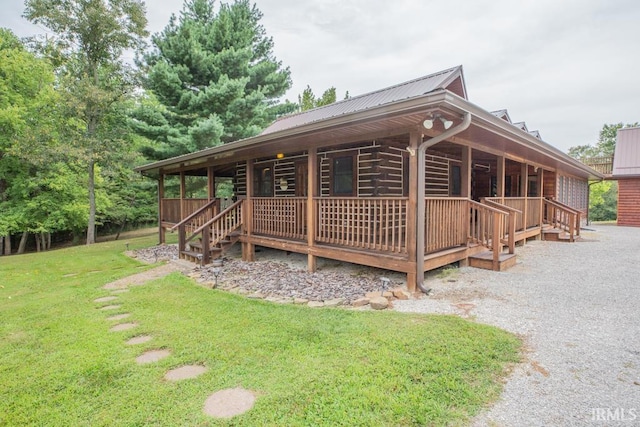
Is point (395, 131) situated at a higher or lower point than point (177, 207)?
higher

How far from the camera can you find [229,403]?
2.36 m

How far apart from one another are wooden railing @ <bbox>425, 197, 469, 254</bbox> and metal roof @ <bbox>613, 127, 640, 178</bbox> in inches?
645

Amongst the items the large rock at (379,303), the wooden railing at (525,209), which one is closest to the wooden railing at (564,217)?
the wooden railing at (525,209)

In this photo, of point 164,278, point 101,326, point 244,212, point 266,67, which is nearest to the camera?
point 101,326

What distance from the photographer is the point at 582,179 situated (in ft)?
62.4

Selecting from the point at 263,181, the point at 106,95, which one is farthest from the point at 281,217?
the point at 106,95

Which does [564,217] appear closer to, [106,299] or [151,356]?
[151,356]

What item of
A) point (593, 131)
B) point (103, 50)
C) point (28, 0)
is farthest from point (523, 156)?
point (593, 131)

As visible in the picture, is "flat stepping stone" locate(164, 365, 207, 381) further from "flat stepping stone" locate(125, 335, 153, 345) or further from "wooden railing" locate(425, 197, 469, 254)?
"wooden railing" locate(425, 197, 469, 254)

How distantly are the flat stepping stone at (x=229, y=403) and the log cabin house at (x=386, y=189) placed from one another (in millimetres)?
3008

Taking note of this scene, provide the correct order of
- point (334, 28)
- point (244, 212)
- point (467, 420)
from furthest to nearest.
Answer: point (334, 28) < point (244, 212) < point (467, 420)

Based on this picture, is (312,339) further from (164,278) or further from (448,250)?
(164,278)

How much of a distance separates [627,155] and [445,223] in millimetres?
18922

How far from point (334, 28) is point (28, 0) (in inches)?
565
